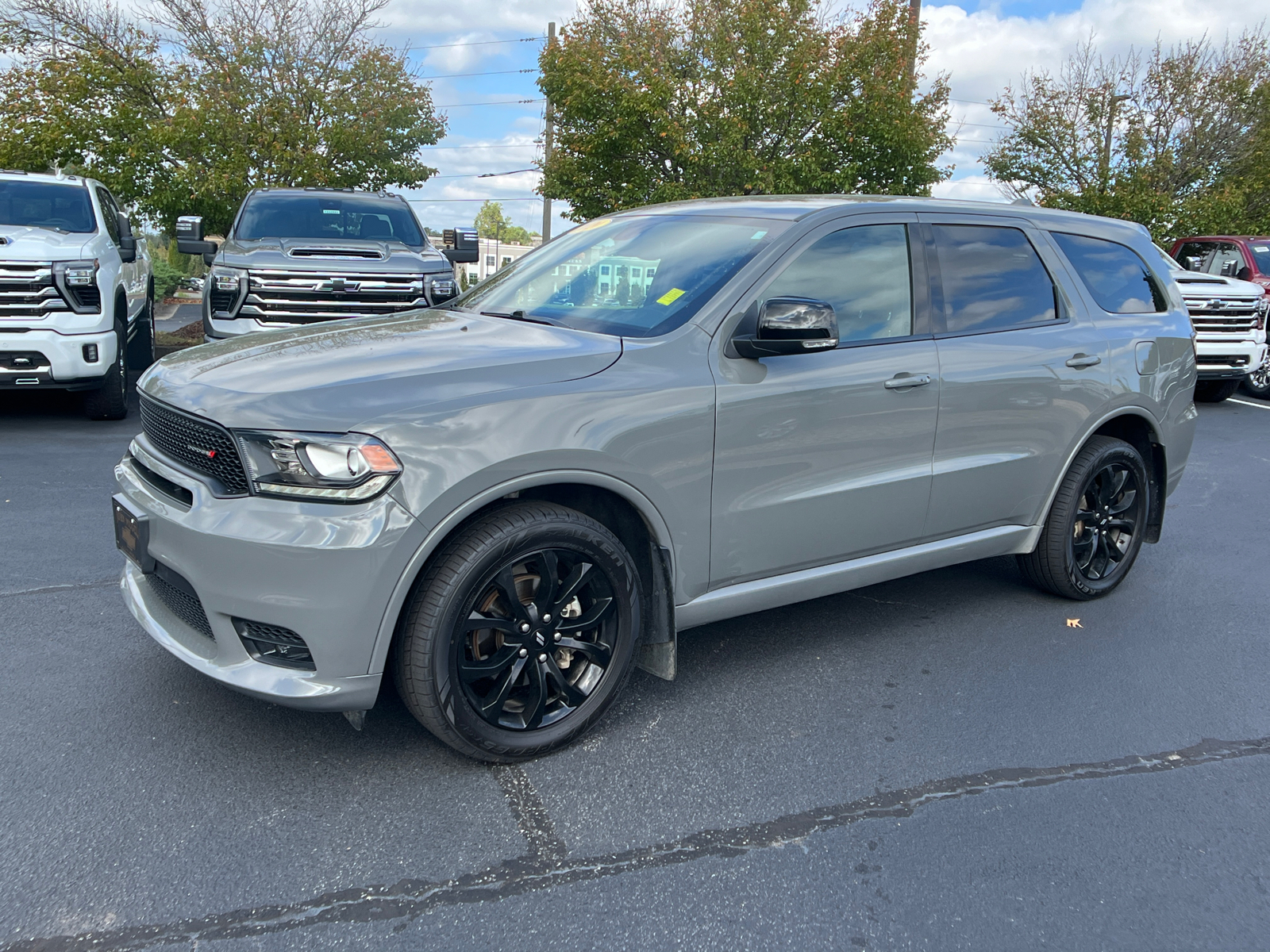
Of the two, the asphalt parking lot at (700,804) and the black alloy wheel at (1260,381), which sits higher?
the black alloy wheel at (1260,381)

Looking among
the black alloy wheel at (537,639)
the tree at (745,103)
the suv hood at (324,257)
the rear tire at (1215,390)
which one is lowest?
the rear tire at (1215,390)

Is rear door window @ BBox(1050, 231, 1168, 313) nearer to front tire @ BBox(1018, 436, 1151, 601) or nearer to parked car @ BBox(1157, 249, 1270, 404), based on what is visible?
front tire @ BBox(1018, 436, 1151, 601)

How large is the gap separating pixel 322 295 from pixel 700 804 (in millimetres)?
6693

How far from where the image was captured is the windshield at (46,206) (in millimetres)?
8711

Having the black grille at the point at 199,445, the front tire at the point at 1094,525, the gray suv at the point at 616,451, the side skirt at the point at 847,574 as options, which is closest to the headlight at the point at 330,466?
the gray suv at the point at 616,451

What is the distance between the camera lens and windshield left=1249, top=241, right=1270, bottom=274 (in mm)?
14302

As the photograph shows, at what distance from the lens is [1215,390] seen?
13.7m

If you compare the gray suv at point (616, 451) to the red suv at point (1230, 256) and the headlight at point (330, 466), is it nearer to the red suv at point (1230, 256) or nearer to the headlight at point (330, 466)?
the headlight at point (330, 466)

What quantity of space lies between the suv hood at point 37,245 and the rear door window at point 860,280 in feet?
21.2

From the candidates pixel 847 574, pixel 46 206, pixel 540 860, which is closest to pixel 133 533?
pixel 540 860

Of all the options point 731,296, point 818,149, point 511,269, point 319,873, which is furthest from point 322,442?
point 818,149

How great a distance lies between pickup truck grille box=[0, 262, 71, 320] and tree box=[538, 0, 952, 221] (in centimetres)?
933

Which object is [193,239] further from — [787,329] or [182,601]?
[787,329]

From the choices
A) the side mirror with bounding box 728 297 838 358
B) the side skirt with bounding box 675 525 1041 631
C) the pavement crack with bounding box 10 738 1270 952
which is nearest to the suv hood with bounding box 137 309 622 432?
the side mirror with bounding box 728 297 838 358
